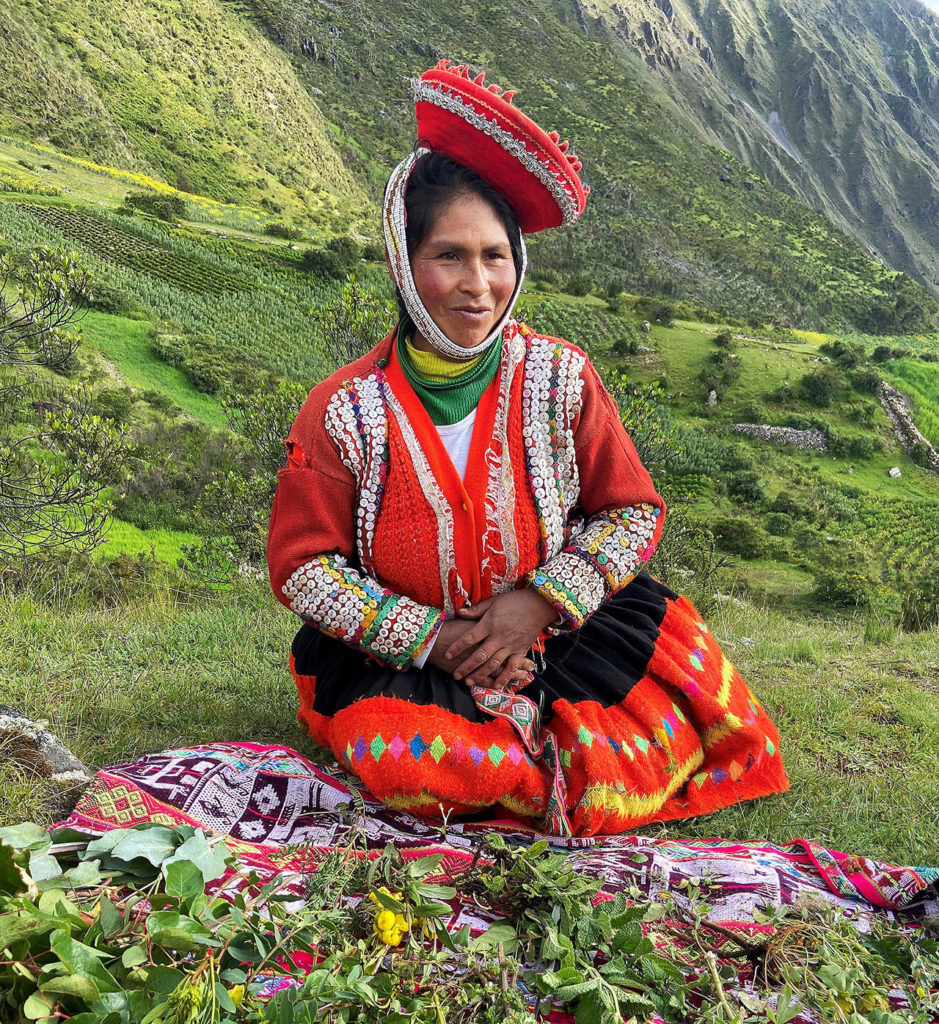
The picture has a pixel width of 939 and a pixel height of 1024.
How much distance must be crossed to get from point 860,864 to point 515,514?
126cm

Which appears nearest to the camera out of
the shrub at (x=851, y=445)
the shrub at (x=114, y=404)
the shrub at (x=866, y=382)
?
the shrub at (x=114, y=404)

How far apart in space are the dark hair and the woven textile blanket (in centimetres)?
150

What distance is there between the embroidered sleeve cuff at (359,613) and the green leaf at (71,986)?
39.5 inches

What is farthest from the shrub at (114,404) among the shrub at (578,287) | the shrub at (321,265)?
the shrub at (578,287)

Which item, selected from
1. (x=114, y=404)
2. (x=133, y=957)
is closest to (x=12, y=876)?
(x=133, y=957)

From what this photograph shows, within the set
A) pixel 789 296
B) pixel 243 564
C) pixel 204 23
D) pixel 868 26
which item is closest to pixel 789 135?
pixel 868 26

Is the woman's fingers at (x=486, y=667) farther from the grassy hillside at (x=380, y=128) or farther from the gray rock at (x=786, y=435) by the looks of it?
the grassy hillside at (x=380, y=128)

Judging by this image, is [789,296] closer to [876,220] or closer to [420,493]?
[420,493]

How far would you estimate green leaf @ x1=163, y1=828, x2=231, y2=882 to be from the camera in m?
1.40

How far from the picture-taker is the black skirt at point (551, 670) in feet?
6.41

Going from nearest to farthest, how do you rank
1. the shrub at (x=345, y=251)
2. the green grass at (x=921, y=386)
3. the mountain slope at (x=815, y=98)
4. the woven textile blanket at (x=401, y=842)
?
the woven textile blanket at (x=401, y=842), the green grass at (x=921, y=386), the shrub at (x=345, y=251), the mountain slope at (x=815, y=98)

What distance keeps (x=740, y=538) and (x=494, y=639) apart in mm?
18567

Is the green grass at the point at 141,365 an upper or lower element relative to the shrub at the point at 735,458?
upper

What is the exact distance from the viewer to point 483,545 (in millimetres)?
2000
